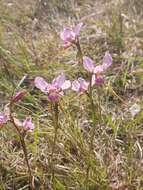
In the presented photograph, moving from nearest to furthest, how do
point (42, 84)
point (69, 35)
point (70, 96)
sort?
point (42, 84), point (69, 35), point (70, 96)

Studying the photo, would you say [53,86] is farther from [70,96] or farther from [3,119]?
[70,96]

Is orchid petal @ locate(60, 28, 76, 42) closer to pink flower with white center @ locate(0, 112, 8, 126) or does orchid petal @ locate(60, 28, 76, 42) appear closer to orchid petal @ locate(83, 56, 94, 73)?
orchid petal @ locate(83, 56, 94, 73)

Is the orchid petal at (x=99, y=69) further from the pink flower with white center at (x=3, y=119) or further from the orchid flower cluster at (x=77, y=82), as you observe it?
the pink flower with white center at (x=3, y=119)

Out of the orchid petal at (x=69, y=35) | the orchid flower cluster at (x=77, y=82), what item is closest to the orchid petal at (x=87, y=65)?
the orchid flower cluster at (x=77, y=82)

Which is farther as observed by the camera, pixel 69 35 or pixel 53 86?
pixel 69 35

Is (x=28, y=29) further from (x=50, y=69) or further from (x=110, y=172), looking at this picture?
(x=110, y=172)

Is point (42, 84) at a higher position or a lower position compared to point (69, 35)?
lower

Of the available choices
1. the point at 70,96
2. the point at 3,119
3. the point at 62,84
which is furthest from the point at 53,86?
the point at 70,96

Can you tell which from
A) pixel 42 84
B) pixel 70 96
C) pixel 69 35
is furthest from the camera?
pixel 70 96

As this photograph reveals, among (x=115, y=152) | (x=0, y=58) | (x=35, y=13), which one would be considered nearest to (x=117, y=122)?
(x=115, y=152)

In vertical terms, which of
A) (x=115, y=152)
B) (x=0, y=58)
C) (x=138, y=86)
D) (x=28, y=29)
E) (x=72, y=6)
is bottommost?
(x=115, y=152)

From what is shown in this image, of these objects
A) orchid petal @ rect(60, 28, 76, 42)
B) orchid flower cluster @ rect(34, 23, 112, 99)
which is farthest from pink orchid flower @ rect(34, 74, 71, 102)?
orchid petal @ rect(60, 28, 76, 42)
